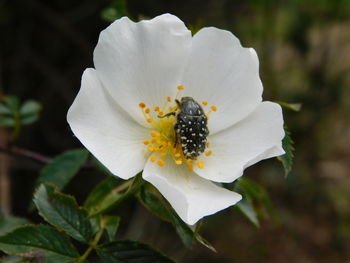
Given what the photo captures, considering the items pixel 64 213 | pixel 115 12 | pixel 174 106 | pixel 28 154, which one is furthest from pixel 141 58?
pixel 28 154

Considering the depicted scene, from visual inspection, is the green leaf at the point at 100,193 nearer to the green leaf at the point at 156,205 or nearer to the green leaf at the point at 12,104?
the green leaf at the point at 156,205

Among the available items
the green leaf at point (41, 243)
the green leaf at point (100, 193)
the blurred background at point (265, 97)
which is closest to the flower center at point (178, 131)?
the green leaf at point (100, 193)

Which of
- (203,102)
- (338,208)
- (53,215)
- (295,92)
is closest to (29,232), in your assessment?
(53,215)

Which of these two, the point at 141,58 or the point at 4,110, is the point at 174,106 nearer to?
the point at 141,58

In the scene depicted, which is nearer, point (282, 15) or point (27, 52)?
point (27, 52)

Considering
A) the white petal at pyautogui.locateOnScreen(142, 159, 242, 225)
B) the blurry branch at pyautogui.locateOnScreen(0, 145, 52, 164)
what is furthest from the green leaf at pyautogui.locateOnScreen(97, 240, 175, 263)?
the blurry branch at pyautogui.locateOnScreen(0, 145, 52, 164)

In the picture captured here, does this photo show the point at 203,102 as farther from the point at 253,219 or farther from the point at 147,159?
the point at 253,219
